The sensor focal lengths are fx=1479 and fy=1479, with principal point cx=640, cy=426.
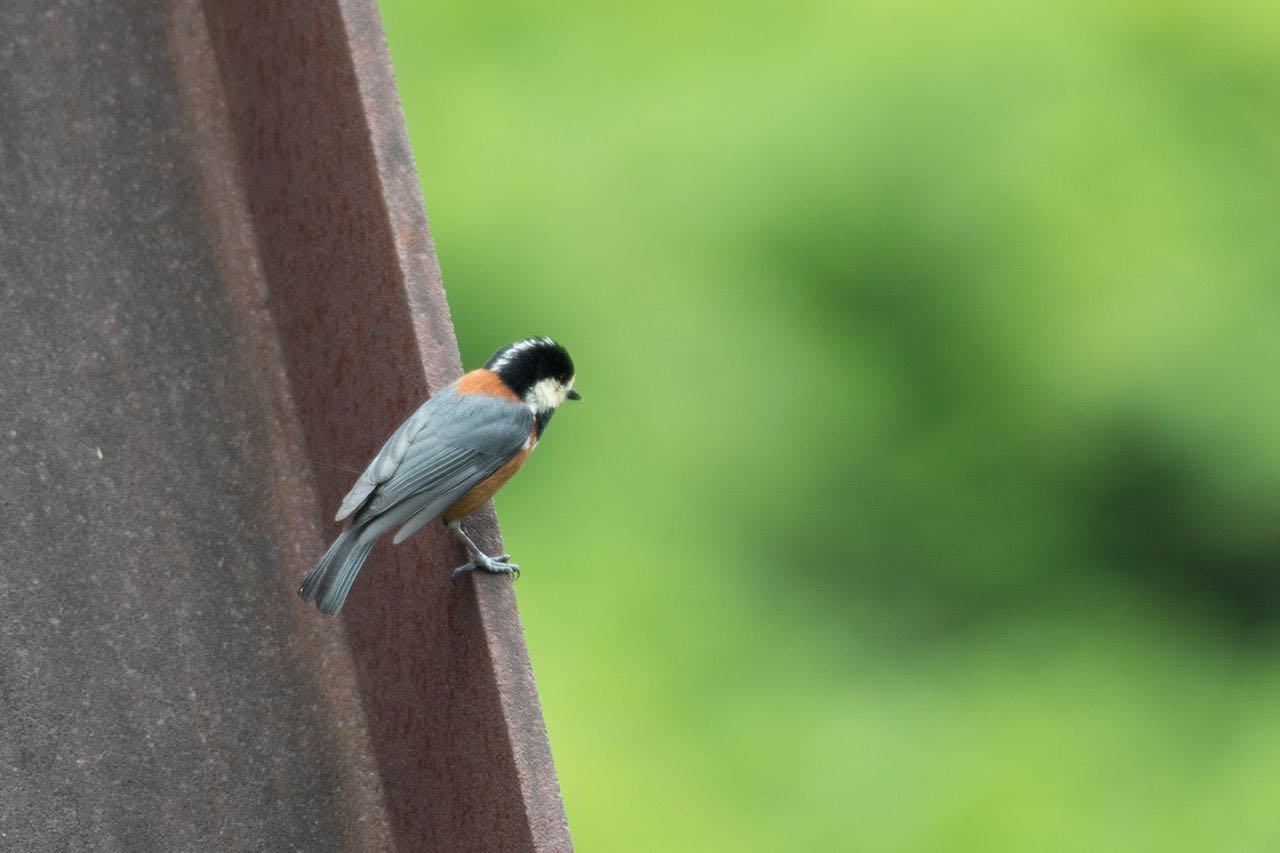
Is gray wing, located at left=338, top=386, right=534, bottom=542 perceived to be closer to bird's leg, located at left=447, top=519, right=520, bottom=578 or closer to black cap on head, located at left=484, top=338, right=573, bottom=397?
bird's leg, located at left=447, top=519, right=520, bottom=578

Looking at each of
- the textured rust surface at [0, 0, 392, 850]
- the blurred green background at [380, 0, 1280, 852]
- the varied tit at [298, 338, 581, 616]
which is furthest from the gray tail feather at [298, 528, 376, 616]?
the blurred green background at [380, 0, 1280, 852]

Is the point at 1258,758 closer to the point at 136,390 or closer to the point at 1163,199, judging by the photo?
the point at 1163,199

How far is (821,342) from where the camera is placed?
462 cm

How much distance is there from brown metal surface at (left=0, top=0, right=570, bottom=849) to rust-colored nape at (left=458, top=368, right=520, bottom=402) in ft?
0.24

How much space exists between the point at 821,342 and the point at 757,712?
1.25 m

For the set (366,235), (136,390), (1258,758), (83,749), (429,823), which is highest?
(366,235)

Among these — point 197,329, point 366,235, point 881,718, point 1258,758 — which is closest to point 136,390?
point 197,329

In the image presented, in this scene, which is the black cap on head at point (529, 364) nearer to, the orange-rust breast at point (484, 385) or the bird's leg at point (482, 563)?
the orange-rust breast at point (484, 385)

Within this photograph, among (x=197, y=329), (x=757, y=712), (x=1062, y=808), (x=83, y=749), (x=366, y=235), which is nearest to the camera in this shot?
(x=83, y=749)

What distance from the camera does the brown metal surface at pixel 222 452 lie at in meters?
2.35

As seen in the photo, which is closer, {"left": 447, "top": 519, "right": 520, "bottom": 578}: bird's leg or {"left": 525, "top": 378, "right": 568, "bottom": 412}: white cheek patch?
{"left": 447, "top": 519, "right": 520, "bottom": 578}: bird's leg

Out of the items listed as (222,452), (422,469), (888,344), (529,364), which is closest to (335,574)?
(422,469)

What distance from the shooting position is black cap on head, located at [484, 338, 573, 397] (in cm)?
279

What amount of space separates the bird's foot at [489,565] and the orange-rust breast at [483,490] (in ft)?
0.48
